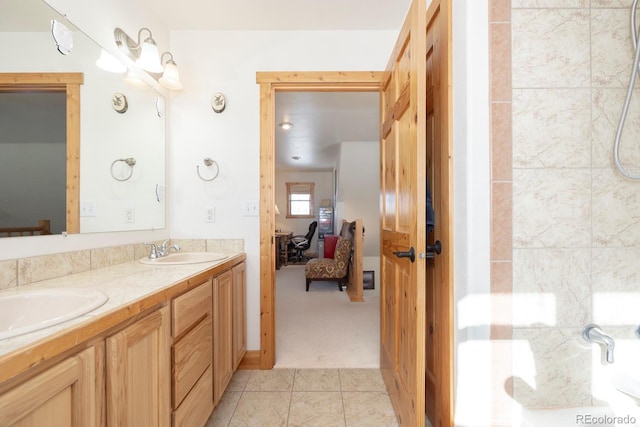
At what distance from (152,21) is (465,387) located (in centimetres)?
280

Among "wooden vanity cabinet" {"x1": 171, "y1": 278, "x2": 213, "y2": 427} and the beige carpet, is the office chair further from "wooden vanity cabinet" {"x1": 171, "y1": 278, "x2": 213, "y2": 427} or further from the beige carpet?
"wooden vanity cabinet" {"x1": 171, "y1": 278, "x2": 213, "y2": 427}

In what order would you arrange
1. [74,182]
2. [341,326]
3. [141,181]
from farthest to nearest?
[341,326]
[141,181]
[74,182]

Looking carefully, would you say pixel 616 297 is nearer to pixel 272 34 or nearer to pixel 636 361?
pixel 636 361

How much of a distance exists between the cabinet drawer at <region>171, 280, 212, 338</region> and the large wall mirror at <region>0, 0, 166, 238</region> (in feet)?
2.14

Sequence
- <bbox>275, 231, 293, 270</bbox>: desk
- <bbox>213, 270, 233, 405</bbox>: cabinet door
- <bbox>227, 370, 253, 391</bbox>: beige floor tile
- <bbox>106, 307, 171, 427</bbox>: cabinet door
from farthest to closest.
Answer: <bbox>275, 231, 293, 270</bbox>: desk → <bbox>227, 370, 253, 391</bbox>: beige floor tile → <bbox>213, 270, 233, 405</bbox>: cabinet door → <bbox>106, 307, 171, 427</bbox>: cabinet door

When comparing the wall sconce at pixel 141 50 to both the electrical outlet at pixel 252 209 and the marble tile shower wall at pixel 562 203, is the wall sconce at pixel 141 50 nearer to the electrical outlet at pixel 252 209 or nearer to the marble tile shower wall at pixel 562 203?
the electrical outlet at pixel 252 209

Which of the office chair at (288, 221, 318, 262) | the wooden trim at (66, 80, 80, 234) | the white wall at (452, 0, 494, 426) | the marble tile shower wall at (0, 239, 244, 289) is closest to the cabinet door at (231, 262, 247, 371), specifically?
the marble tile shower wall at (0, 239, 244, 289)

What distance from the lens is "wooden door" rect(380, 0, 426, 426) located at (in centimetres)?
109

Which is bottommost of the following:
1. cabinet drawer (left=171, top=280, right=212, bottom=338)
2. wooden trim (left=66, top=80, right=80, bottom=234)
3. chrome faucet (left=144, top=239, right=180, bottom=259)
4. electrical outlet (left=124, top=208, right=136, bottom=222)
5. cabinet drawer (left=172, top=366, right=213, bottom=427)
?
cabinet drawer (left=172, top=366, right=213, bottom=427)

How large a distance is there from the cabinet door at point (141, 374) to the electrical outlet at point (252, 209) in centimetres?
110

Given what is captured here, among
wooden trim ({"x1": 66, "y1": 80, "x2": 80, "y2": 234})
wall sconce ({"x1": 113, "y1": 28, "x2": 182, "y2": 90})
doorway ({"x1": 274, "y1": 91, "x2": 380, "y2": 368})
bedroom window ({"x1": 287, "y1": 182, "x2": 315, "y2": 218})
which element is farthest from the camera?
bedroom window ({"x1": 287, "y1": 182, "x2": 315, "y2": 218})

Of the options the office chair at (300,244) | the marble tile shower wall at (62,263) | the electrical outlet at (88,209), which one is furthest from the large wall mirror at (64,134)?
the office chair at (300,244)

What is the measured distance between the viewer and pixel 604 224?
109 centimetres

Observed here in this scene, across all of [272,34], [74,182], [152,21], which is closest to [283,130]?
[272,34]
